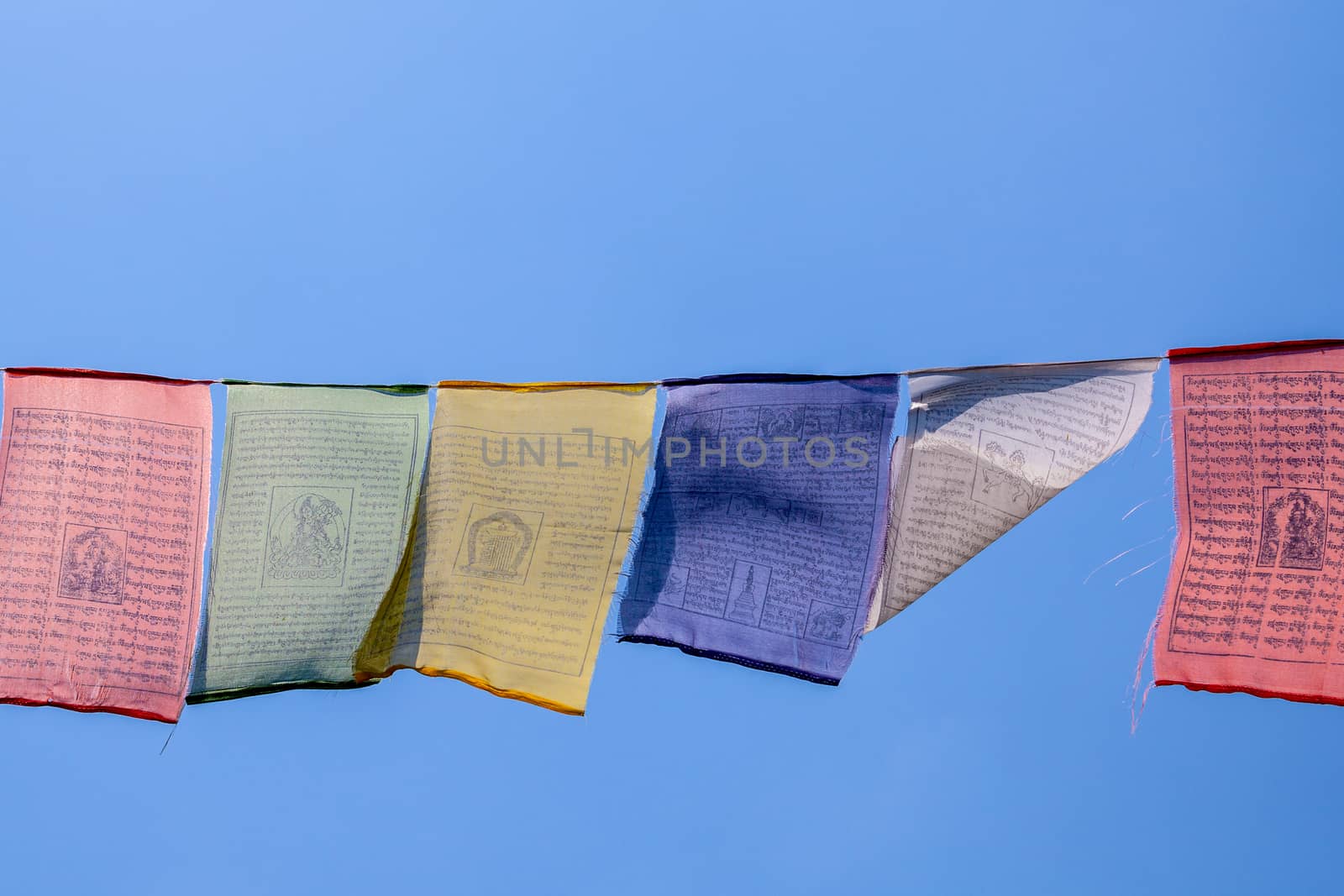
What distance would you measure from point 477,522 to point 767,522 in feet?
2.86

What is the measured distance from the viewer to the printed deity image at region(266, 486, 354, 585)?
14.7 feet

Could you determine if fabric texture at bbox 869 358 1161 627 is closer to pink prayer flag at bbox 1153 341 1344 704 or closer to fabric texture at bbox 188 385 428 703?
pink prayer flag at bbox 1153 341 1344 704

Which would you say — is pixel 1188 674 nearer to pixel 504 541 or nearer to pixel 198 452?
pixel 504 541

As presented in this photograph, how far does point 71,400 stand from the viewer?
4555 millimetres

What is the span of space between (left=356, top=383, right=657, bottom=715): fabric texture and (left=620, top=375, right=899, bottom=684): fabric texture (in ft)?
0.40

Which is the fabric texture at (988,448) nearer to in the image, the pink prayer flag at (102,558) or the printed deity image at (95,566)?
the pink prayer flag at (102,558)

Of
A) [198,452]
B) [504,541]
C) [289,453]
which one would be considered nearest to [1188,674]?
[504,541]

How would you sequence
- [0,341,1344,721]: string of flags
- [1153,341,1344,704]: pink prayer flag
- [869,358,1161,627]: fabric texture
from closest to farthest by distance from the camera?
[1153,341,1344,704]: pink prayer flag → [869,358,1161,627]: fabric texture → [0,341,1344,721]: string of flags

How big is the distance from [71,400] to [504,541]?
4.55 feet

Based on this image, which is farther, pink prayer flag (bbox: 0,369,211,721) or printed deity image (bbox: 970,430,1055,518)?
pink prayer flag (bbox: 0,369,211,721)

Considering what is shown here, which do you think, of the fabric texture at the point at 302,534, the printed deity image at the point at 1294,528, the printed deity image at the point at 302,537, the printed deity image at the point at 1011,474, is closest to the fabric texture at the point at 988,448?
the printed deity image at the point at 1011,474

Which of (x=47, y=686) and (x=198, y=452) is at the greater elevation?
(x=198, y=452)

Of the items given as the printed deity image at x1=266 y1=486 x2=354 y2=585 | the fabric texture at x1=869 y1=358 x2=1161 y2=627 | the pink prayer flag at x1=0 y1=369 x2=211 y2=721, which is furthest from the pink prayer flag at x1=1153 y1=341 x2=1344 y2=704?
the pink prayer flag at x1=0 y1=369 x2=211 y2=721

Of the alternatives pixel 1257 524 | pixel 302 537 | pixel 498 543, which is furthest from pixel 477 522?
pixel 1257 524
